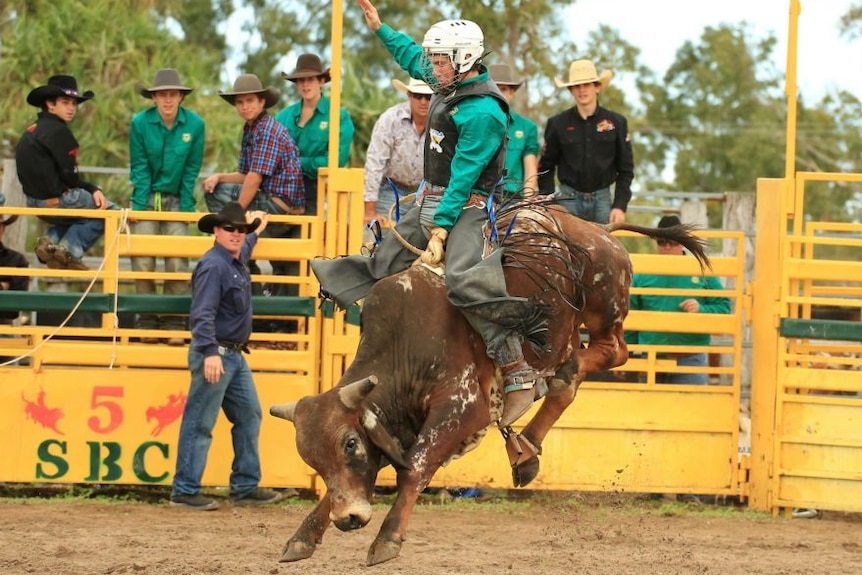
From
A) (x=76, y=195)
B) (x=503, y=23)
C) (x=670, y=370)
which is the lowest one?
(x=670, y=370)

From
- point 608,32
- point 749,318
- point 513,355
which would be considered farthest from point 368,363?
point 608,32

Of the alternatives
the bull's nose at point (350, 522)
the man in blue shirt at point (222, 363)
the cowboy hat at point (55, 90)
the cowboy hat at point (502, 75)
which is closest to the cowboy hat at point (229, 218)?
the man in blue shirt at point (222, 363)

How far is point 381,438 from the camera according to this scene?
6.73 meters

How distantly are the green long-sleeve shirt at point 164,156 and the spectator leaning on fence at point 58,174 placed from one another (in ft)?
1.18

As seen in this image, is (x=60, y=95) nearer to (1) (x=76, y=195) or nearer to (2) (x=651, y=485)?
(1) (x=76, y=195)

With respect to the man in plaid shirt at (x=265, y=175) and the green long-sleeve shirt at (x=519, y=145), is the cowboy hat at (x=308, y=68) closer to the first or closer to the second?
the man in plaid shirt at (x=265, y=175)

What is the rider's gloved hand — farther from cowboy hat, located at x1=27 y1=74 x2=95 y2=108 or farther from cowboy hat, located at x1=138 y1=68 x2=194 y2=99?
cowboy hat, located at x1=27 y1=74 x2=95 y2=108

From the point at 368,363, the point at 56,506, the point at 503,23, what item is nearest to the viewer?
the point at 368,363

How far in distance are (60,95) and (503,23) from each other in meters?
10.8

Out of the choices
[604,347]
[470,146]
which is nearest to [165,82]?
[470,146]

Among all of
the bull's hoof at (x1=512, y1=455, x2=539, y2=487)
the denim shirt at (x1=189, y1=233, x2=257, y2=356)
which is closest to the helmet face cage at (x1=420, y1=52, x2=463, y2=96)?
the bull's hoof at (x1=512, y1=455, x2=539, y2=487)

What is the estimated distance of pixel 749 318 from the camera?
10.8 metres

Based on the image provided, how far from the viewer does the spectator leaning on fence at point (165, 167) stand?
10.6 metres

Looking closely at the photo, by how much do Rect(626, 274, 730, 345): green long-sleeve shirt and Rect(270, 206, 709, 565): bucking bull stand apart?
10.1 feet
